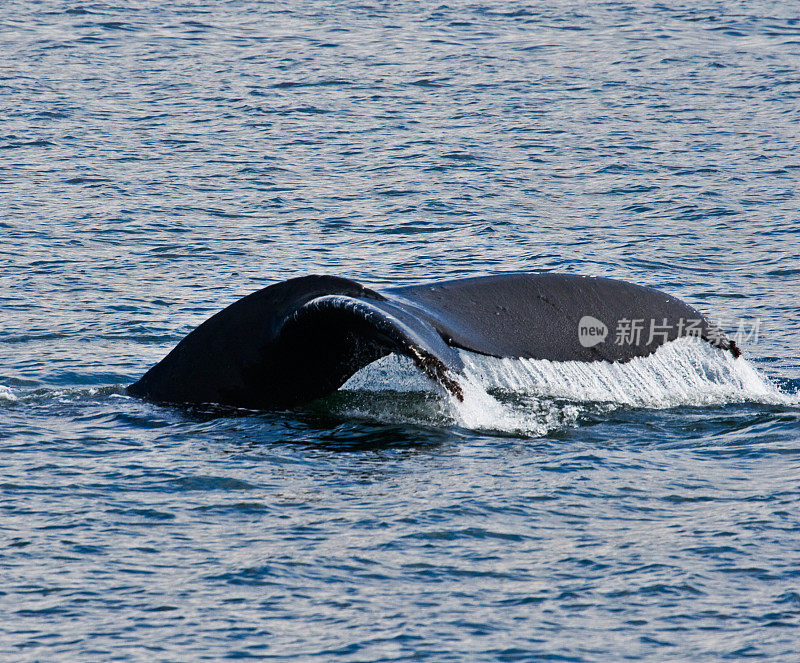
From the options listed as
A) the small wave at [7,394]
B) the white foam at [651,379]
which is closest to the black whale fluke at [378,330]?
the white foam at [651,379]

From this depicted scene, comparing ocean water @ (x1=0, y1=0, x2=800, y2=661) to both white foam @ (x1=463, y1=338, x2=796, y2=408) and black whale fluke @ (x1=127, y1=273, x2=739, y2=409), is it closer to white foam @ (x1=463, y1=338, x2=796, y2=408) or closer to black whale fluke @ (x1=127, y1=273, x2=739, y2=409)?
white foam @ (x1=463, y1=338, x2=796, y2=408)

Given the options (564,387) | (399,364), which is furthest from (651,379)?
(399,364)

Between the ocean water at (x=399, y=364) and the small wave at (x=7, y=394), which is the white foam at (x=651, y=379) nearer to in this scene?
the ocean water at (x=399, y=364)

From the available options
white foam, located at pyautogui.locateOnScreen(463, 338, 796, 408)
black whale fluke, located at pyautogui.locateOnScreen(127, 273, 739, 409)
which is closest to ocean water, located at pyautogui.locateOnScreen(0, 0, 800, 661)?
white foam, located at pyautogui.locateOnScreen(463, 338, 796, 408)

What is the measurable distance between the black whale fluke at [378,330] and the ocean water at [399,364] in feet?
0.59

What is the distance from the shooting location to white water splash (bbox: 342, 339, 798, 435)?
8391 mm

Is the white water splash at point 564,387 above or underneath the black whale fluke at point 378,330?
underneath

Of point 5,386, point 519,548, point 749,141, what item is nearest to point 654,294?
point 519,548

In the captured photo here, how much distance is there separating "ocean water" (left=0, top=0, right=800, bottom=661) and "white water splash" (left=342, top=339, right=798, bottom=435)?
0.03 meters

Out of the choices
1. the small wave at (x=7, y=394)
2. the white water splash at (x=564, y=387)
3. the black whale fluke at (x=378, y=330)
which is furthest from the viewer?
the small wave at (x=7, y=394)

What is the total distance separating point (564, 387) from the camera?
28.7ft

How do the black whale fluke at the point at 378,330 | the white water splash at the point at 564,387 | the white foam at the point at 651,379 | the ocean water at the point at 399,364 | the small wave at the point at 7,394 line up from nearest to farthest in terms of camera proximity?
1. the ocean water at the point at 399,364
2. the black whale fluke at the point at 378,330
3. the white water splash at the point at 564,387
4. the white foam at the point at 651,379
5. the small wave at the point at 7,394

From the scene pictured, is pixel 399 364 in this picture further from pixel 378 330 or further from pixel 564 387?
pixel 378 330

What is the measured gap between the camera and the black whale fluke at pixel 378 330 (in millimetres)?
7523
